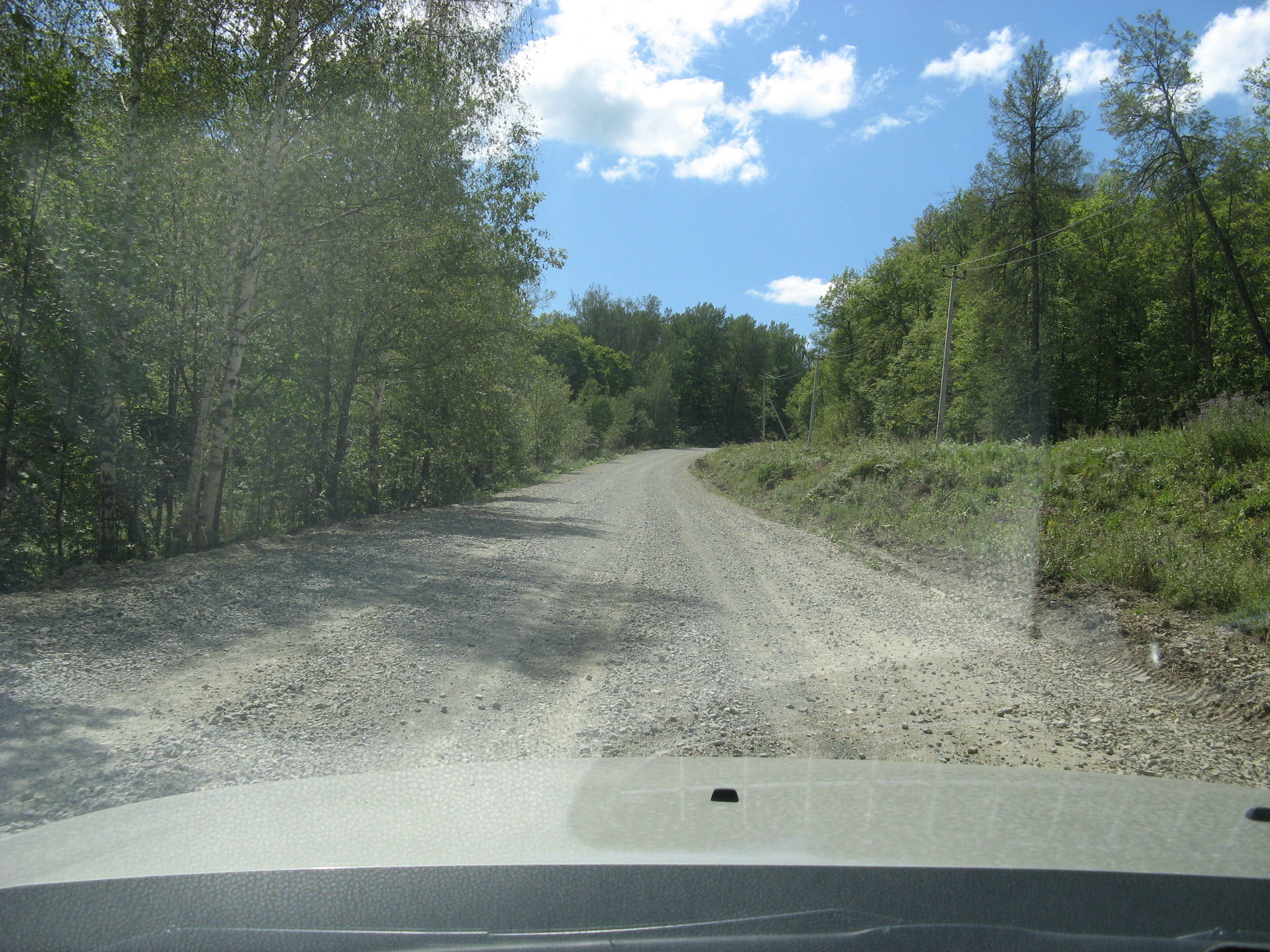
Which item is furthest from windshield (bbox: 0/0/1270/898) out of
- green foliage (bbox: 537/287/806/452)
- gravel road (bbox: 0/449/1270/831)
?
green foliage (bbox: 537/287/806/452)

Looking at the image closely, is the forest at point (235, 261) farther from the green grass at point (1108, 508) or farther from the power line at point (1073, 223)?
the power line at point (1073, 223)

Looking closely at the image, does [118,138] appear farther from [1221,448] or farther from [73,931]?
[1221,448]

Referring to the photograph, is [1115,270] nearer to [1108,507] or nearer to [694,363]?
[1108,507]

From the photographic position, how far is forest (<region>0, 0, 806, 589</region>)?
447 inches

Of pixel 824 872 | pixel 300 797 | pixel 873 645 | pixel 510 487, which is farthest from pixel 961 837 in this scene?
pixel 510 487

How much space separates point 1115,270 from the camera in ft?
122

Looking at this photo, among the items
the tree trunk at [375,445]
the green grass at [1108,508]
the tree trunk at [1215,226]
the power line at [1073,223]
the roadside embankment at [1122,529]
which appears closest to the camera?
the roadside embankment at [1122,529]

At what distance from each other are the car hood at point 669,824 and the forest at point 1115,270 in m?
23.9

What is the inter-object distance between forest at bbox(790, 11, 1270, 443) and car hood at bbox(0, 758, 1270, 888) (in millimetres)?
23855

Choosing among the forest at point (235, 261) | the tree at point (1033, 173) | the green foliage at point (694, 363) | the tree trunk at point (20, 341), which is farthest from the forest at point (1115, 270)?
the green foliage at point (694, 363)

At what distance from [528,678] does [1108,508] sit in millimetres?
10243

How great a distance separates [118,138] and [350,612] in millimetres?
9023

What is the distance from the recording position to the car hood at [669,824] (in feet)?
7.04

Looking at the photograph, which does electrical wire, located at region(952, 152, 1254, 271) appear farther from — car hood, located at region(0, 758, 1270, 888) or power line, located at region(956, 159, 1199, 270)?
car hood, located at region(0, 758, 1270, 888)
